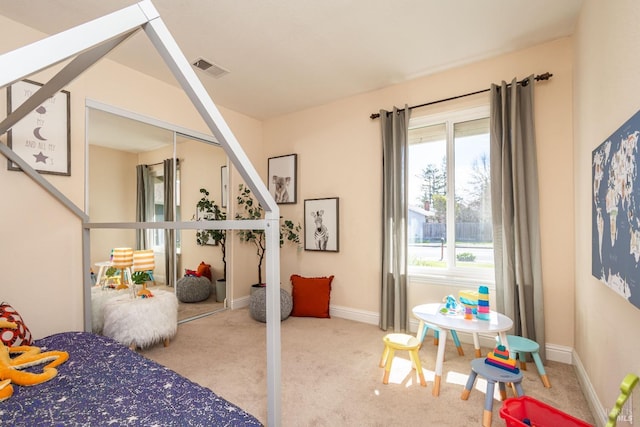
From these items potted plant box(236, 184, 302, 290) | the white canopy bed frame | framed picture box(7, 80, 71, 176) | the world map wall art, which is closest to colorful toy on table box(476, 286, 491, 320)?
the world map wall art

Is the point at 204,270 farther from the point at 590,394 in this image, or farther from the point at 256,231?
the point at 590,394

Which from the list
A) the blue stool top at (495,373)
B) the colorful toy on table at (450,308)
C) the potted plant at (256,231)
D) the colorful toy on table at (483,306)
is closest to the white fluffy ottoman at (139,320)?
the potted plant at (256,231)

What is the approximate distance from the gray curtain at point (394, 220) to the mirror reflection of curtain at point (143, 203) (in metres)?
2.46

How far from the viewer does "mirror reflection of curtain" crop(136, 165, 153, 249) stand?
3104 millimetres

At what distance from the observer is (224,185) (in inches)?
156

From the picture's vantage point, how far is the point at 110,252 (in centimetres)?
287

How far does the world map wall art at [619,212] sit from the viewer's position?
115cm

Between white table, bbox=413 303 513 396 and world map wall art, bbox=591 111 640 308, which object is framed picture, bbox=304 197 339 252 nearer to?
white table, bbox=413 303 513 396

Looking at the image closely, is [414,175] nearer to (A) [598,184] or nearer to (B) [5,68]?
(A) [598,184]

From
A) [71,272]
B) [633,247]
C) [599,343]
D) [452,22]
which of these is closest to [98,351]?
[71,272]

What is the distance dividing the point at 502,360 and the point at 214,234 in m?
3.18

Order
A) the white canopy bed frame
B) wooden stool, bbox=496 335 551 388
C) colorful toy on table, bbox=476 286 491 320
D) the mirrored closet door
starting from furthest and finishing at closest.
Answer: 1. the mirrored closet door
2. colorful toy on table, bbox=476 286 491 320
3. wooden stool, bbox=496 335 551 388
4. the white canopy bed frame

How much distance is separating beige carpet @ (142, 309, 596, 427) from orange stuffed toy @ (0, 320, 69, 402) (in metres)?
0.87

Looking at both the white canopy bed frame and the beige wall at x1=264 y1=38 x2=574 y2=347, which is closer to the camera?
the white canopy bed frame
